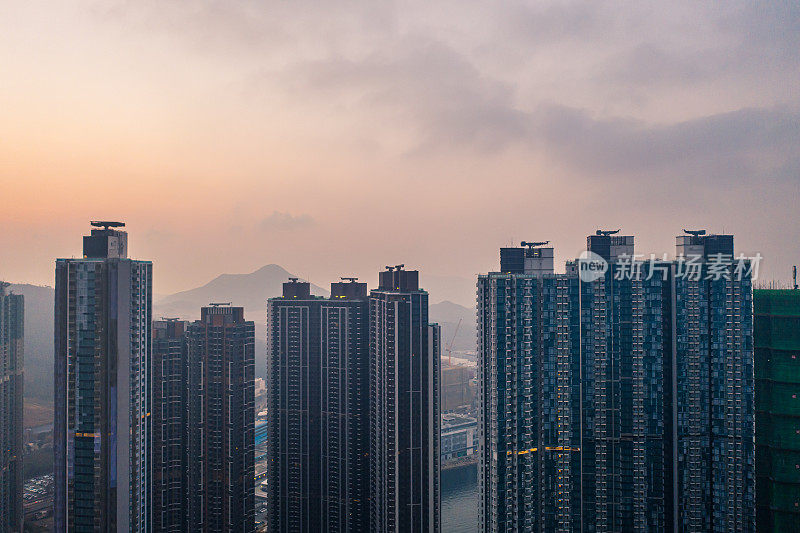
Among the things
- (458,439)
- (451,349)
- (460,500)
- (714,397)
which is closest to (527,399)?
(714,397)

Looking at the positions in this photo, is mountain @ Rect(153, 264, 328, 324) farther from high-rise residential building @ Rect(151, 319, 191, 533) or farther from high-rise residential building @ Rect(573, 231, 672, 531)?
high-rise residential building @ Rect(573, 231, 672, 531)

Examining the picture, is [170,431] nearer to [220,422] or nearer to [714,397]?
[220,422]

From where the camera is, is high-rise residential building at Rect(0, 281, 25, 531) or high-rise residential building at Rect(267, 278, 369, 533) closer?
high-rise residential building at Rect(267, 278, 369, 533)

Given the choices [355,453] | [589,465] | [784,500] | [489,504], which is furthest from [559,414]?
[355,453]

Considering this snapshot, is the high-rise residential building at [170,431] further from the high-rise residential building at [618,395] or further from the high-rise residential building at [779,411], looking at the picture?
the high-rise residential building at [779,411]

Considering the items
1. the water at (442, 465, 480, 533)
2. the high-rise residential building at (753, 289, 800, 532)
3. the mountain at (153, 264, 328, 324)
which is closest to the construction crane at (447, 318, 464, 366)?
the water at (442, 465, 480, 533)

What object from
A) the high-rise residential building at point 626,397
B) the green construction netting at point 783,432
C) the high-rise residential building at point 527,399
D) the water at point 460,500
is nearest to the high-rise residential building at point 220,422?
the high-rise residential building at point 527,399

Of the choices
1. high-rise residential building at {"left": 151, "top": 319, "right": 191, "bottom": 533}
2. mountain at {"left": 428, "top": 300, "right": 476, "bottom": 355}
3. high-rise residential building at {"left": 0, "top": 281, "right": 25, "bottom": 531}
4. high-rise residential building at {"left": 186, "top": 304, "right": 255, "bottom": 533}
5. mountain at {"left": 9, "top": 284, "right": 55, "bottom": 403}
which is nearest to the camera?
high-rise residential building at {"left": 151, "top": 319, "right": 191, "bottom": 533}
